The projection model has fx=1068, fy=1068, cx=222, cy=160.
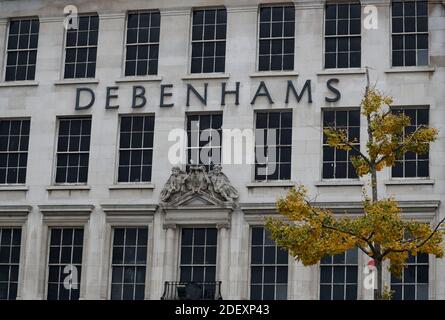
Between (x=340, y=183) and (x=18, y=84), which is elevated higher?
(x=18, y=84)

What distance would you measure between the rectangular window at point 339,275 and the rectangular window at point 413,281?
1.36 metres

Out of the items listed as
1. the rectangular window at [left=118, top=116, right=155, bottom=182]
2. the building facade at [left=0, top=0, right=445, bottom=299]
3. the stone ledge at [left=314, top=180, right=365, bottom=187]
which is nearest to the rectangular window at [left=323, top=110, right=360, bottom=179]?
the building facade at [left=0, top=0, right=445, bottom=299]

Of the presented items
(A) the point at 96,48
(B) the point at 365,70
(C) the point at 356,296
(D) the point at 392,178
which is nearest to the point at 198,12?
(A) the point at 96,48

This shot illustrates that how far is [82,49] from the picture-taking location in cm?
3928

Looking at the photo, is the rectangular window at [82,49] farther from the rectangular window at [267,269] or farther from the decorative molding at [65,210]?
the rectangular window at [267,269]

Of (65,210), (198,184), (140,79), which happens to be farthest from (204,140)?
(65,210)

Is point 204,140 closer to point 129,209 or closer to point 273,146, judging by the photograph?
point 273,146

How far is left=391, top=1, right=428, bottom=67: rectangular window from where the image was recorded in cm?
3650

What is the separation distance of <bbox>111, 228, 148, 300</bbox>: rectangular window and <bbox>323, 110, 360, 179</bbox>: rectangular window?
22.0 ft

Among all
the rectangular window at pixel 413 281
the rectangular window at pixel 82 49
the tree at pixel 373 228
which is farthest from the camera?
the rectangular window at pixel 82 49

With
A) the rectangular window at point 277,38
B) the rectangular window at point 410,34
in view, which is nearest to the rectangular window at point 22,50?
the rectangular window at point 277,38

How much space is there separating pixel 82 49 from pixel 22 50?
2.39 metres

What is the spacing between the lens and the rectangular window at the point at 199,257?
119 ft

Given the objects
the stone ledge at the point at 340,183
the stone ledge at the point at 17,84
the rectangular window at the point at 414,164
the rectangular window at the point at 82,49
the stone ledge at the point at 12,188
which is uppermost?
the rectangular window at the point at 82,49
